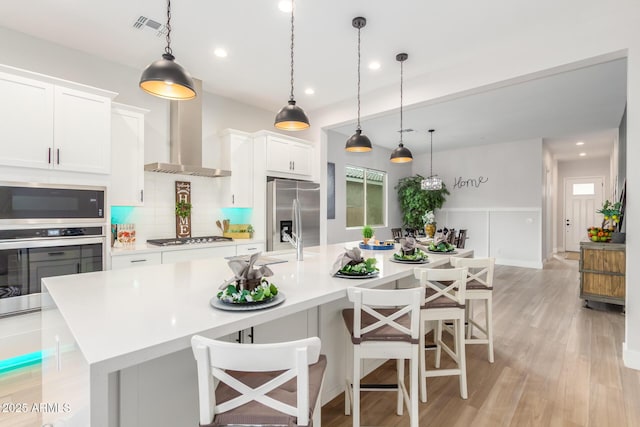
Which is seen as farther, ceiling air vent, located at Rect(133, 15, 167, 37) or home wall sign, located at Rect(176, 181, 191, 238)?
home wall sign, located at Rect(176, 181, 191, 238)

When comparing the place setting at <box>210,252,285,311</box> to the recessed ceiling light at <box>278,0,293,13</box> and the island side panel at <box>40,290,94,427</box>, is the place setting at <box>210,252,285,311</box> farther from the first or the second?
the recessed ceiling light at <box>278,0,293,13</box>

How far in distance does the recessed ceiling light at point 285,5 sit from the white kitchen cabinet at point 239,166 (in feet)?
6.54

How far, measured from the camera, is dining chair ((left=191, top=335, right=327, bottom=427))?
959 millimetres

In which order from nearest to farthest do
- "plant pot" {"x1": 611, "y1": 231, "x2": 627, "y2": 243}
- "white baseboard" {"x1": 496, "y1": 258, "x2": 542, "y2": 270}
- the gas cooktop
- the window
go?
the gas cooktop
"plant pot" {"x1": 611, "y1": 231, "x2": 627, "y2": 243}
"white baseboard" {"x1": 496, "y1": 258, "x2": 542, "y2": 270}
the window

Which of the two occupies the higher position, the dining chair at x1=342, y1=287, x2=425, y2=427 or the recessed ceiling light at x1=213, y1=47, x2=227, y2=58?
the recessed ceiling light at x1=213, y1=47, x2=227, y2=58

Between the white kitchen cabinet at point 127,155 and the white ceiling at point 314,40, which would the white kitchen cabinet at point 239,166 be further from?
the white kitchen cabinet at point 127,155

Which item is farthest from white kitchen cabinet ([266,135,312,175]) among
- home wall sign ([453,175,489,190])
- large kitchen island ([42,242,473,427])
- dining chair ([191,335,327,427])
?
home wall sign ([453,175,489,190])

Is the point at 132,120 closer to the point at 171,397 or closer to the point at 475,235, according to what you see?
the point at 171,397

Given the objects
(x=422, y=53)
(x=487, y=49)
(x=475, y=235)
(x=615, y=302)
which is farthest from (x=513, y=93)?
(x=475, y=235)

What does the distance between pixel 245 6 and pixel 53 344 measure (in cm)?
274

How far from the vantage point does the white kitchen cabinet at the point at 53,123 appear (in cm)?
261

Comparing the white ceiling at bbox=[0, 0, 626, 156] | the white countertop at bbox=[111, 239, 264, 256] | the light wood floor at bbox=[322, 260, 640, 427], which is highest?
the white ceiling at bbox=[0, 0, 626, 156]

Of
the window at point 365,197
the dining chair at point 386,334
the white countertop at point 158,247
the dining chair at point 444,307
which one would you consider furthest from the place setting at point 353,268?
the window at point 365,197

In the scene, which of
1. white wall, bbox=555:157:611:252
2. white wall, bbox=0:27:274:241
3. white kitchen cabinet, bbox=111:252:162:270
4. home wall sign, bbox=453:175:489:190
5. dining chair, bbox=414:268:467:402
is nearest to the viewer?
dining chair, bbox=414:268:467:402
